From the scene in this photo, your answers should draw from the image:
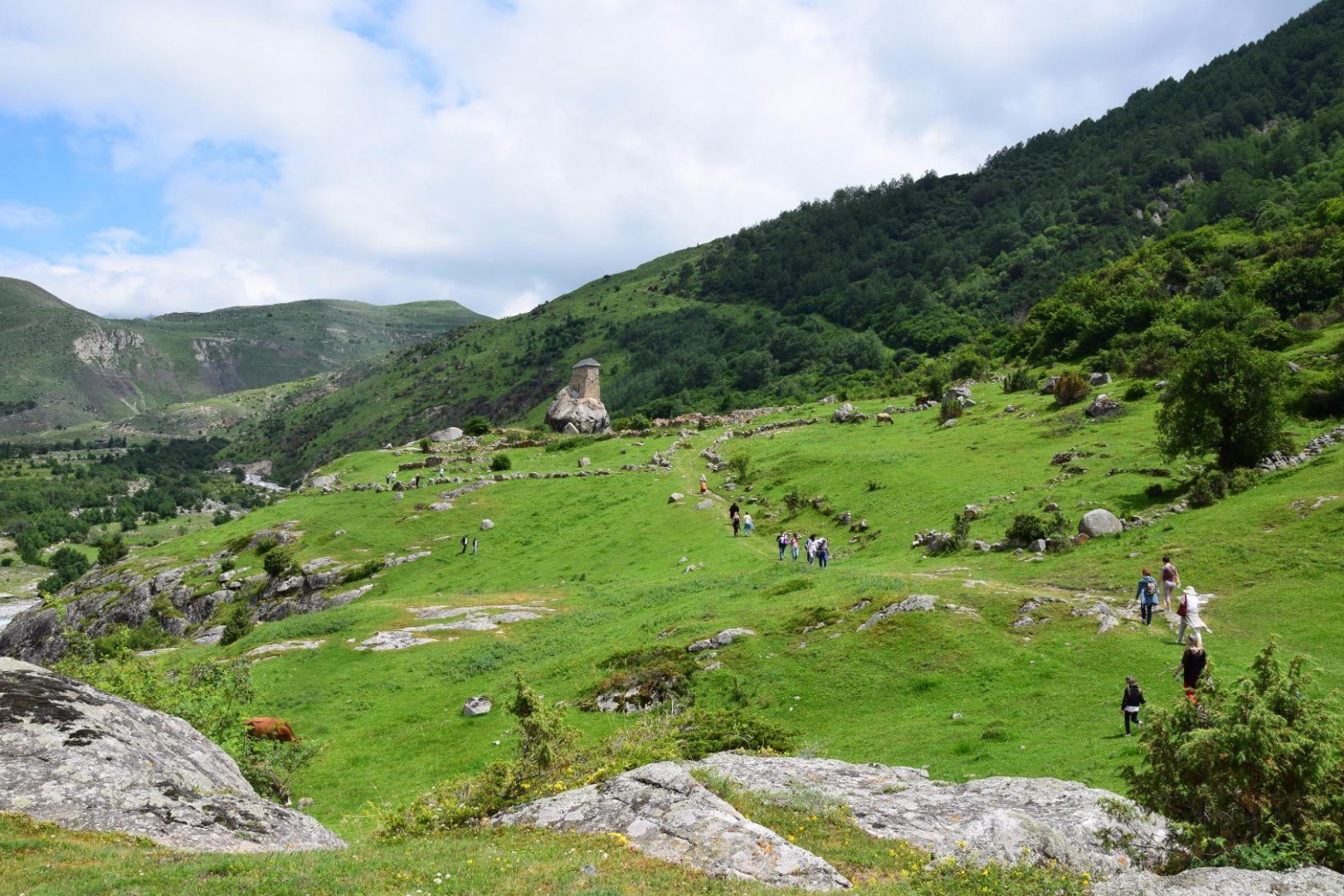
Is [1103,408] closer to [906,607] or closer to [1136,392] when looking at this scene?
[1136,392]

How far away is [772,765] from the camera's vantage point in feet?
55.7

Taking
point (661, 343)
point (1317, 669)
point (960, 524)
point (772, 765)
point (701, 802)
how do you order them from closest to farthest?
point (1317, 669) < point (701, 802) < point (772, 765) < point (960, 524) < point (661, 343)

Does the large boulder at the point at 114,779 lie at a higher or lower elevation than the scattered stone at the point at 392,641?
higher

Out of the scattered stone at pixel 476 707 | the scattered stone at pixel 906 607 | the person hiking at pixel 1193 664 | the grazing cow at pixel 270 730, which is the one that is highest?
the person hiking at pixel 1193 664

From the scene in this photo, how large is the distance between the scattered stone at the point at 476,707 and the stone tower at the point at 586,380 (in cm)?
8353

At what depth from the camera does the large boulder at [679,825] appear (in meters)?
11.4

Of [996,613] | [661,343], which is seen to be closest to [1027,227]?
[661,343]

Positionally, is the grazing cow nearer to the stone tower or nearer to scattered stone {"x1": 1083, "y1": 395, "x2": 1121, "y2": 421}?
scattered stone {"x1": 1083, "y1": 395, "x2": 1121, "y2": 421}

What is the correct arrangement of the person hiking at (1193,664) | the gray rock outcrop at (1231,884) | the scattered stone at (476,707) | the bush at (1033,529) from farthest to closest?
the bush at (1033,529) < the scattered stone at (476,707) < the person hiking at (1193,664) < the gray rock outcrop at (1231,884)

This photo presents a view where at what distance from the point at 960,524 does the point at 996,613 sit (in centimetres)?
1244

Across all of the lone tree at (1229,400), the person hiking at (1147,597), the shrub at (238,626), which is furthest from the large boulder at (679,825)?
the shrub at (238,626)

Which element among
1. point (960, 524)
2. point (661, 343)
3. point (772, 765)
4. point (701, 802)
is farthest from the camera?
point (661, 343)

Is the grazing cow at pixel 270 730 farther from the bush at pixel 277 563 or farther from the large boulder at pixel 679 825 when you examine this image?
the bush at pixel 277 563

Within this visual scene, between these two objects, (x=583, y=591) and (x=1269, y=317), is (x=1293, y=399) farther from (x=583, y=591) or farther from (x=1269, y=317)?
(x=583, y=591)
